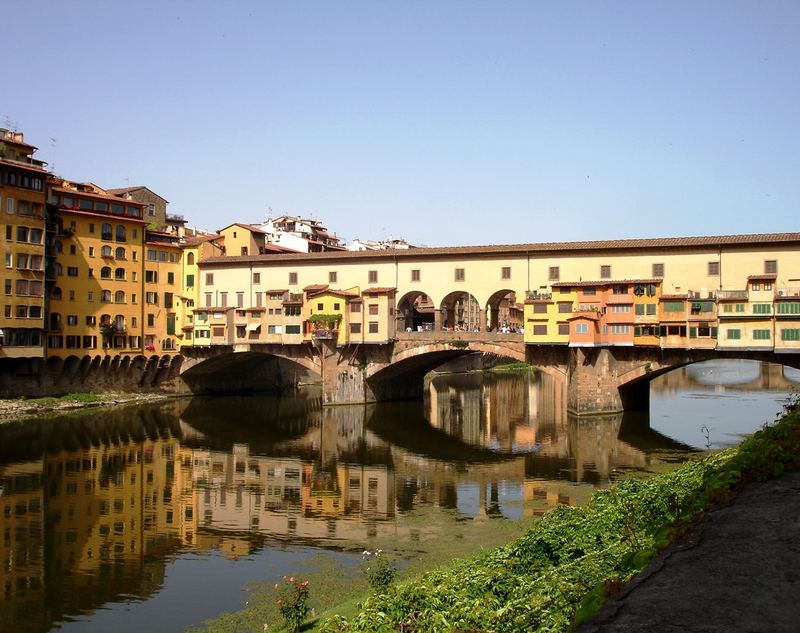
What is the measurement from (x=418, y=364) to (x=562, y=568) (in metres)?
45.6

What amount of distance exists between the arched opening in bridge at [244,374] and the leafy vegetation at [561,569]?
4587cm

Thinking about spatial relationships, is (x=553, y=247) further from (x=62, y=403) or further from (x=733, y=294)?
(x=62, y=403)

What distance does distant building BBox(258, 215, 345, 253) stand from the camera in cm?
8062

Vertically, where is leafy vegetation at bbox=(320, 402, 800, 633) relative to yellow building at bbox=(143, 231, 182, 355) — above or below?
below

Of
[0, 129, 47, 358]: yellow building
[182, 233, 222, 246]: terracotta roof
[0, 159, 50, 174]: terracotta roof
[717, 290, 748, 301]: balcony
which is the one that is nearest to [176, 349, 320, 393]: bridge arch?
[182, 233, 222, 246]: terracotta roof

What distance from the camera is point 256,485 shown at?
99.1ft

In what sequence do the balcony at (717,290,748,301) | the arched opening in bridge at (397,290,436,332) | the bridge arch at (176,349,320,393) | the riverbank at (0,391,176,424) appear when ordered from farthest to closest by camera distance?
the arched opening in bridge at (397,290,436,332) < the bridge arch at (176,349,320,393) < the riverbank at (0,391,176,424) < the balcony at (717,290,748,301)

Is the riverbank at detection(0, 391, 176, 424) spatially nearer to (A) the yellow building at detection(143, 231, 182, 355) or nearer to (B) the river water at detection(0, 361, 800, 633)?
(B) the river water at detection(0, 361, 800, 633)

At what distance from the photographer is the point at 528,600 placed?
403 inches

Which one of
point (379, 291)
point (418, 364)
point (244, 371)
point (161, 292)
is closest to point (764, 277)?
point (379, 291)

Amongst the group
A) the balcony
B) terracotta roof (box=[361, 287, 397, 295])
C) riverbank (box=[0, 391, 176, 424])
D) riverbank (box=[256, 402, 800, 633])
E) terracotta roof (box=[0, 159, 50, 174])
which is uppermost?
terracotta roof (box=[0, 159, 50, 174])

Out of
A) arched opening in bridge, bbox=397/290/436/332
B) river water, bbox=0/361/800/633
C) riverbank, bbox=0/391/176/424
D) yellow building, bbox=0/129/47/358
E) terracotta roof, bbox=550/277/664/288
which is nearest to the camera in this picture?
river water, bbox=0/361/800/633

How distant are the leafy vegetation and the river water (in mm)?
7041

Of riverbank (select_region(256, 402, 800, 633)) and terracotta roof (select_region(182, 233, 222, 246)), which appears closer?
riverbank (select_region(256, 402, 800, 633))
